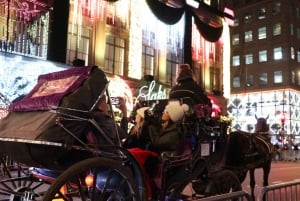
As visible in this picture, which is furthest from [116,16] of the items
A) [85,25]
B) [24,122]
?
[24,122]

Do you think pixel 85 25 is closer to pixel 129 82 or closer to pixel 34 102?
pixel 129 82

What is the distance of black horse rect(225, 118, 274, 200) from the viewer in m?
8.22

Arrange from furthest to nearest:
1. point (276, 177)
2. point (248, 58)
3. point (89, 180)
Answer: point (248, 58), point (276, 177), point (89, 180)

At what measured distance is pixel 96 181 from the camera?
454 centimetres

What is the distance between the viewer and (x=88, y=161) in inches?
160

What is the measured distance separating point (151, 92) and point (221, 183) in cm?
1915

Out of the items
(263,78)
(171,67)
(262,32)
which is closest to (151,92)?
(171,67)

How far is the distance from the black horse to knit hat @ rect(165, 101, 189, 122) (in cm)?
235

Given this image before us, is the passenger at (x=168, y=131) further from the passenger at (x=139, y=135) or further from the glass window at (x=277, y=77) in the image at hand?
the glass window at (x=277, y=77)

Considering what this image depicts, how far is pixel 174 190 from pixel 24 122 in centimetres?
243

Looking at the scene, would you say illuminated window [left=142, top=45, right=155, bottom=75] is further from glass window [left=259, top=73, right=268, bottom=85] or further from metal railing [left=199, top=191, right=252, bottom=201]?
glass window [left=259, top=73, right=268, bottom=85]

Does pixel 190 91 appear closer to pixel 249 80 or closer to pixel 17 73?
pixel 17 73

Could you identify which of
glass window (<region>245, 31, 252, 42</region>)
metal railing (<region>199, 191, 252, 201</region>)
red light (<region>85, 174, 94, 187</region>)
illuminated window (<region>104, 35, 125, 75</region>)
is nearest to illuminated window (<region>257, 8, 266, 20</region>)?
glass window (<region>245, 31, 252, 42</region>)

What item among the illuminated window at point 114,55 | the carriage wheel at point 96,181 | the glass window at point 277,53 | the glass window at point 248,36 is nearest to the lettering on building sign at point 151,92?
the illuminated window at point 114,55
